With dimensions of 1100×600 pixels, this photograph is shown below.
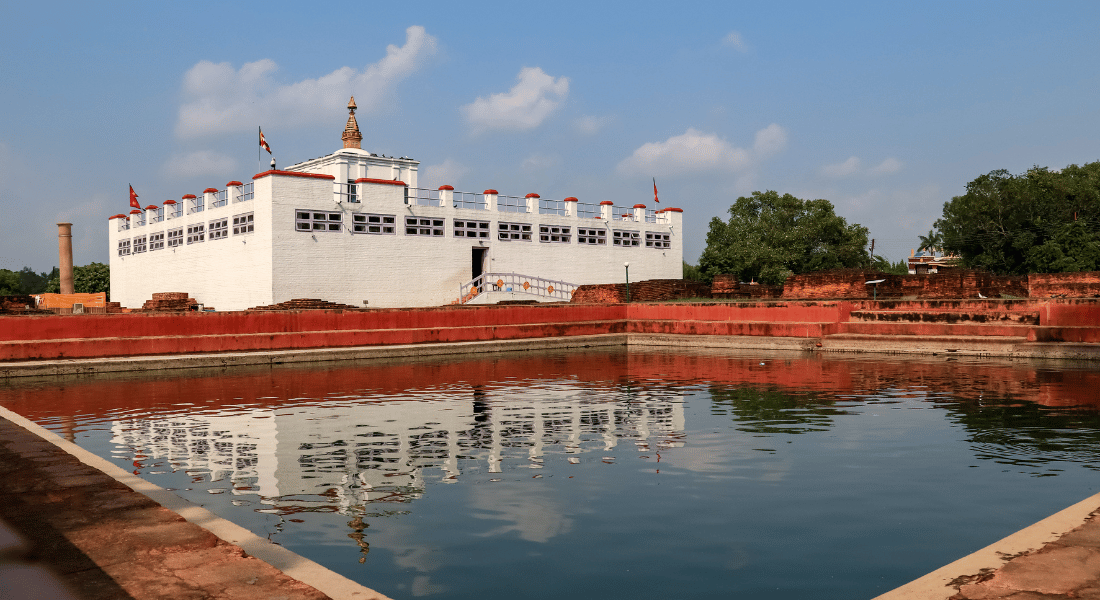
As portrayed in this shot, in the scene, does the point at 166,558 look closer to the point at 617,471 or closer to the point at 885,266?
the point at 617,471

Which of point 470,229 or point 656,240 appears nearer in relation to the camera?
point 470,229

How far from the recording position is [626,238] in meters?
53.3

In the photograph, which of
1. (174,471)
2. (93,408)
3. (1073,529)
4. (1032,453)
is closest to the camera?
(1073,529)

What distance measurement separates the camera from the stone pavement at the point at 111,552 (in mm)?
4723

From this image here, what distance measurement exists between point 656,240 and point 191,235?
1073 inches

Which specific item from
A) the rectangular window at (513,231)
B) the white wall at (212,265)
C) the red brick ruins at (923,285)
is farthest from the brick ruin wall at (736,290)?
the white wall at (212,265)

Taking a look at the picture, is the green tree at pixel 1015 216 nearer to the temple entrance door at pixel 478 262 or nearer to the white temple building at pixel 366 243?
the white temple building at pixel 366 243

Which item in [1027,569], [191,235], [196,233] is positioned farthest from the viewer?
[191,235]

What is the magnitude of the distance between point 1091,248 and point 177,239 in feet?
162

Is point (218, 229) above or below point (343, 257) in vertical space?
above

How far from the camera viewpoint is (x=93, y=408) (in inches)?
597

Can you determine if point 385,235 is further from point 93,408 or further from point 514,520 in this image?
point 514,520

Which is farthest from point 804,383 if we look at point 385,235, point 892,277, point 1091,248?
point 1091,248

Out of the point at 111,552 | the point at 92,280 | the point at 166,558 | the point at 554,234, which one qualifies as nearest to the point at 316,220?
the point at 554,234
